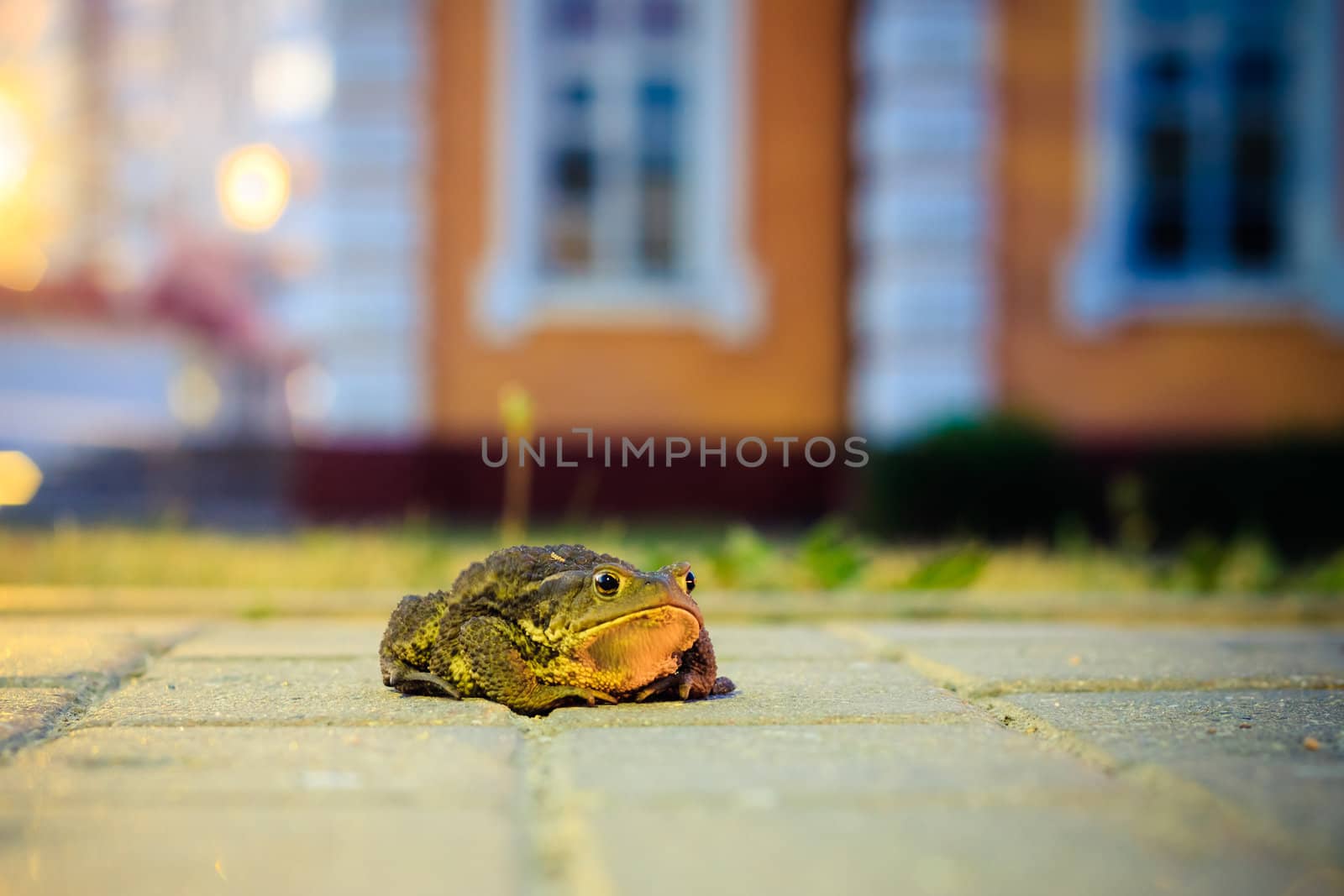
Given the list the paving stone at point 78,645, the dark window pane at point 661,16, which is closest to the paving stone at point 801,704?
the paving stone at point 78,645

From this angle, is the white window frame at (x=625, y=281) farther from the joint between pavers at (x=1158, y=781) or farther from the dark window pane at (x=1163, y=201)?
the joint between pavers at (x=1158, y=781)

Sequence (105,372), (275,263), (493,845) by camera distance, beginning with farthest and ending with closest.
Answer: (105,372) < (275,263) < (493,845)

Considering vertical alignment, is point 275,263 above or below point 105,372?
above

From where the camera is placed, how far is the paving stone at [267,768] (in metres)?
1.75

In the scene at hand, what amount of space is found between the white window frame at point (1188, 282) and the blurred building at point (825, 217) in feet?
0.07

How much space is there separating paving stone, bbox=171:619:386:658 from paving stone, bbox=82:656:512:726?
0.18 meters

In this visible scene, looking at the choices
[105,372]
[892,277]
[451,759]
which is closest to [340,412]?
[892,277]

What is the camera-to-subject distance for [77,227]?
24000 mm

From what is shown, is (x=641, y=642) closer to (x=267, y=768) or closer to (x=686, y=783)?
(x=686, y=783)

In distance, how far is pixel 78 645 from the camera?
3156 mm

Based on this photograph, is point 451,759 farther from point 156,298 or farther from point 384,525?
point 156,298

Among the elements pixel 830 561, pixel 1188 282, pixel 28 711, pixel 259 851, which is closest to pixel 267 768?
pixel 259 851

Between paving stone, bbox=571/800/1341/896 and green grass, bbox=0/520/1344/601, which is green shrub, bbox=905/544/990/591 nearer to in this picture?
green grass, bbox=0/520/1344/601

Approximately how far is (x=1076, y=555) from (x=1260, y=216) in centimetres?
432
